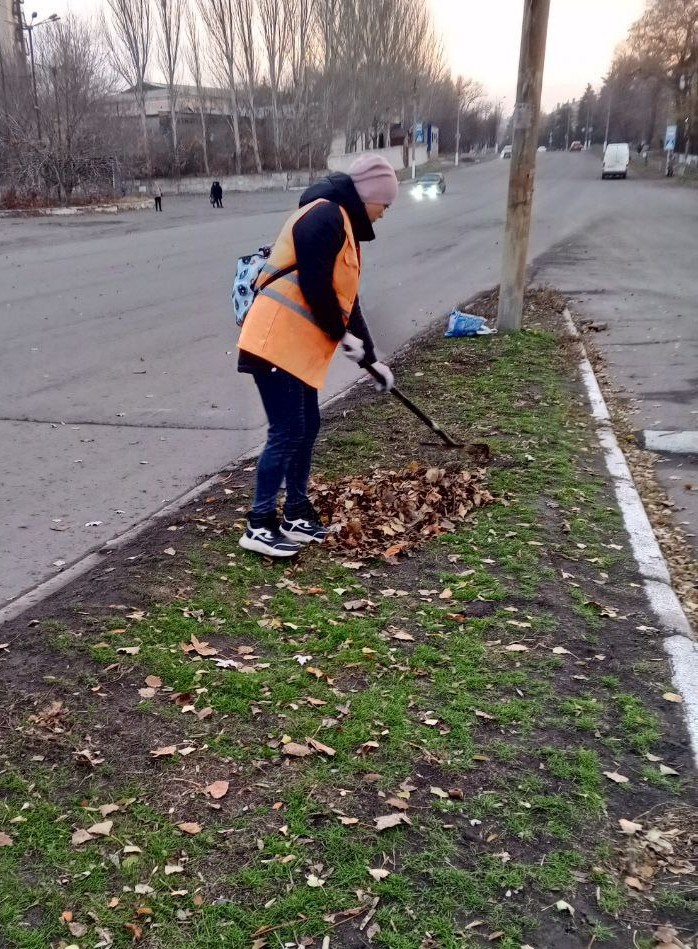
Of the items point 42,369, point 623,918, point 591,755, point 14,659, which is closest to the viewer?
point 623,918

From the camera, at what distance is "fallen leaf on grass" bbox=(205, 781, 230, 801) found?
9.29 feet

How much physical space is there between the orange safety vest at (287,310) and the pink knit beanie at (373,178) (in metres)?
0.14

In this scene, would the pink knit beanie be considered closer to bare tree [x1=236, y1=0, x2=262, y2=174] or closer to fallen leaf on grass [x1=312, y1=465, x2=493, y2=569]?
fallen leaf on grass [x1=312, y1=465, x2=493, y2=569]

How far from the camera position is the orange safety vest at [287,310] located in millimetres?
4039

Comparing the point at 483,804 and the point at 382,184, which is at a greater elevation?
the point at 382,184

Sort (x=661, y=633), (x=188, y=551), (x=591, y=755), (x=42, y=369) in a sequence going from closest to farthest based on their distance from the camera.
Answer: (x=591, y=755) → (x=661, y=633) → (x=188, y=551) → (x=42, y=369)

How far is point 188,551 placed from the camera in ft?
15.2

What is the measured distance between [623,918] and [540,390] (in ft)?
19.8

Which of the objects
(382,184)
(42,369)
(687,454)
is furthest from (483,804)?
(42,369)

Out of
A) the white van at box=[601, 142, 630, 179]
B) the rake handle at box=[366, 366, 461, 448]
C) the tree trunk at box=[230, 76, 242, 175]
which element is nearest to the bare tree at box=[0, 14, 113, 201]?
the tree trunk at box=[230, 76, 242, 175]

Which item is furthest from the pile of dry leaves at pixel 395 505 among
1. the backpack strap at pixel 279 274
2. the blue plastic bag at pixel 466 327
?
the blue plastic bag at pixel 466 327

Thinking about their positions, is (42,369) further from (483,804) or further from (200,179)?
(200,179)

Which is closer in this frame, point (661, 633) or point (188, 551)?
point (661, 633)

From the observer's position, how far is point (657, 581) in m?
4.39
